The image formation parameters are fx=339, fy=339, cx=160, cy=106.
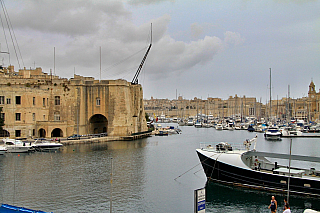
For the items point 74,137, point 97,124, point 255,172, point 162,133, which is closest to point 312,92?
point 162,133

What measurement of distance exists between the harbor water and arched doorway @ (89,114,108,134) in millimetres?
15748

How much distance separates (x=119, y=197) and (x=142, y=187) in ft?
6.97

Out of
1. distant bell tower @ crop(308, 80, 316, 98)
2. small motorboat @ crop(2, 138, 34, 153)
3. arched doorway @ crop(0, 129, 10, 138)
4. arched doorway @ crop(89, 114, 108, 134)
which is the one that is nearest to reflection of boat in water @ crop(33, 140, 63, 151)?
small motorboat @ crop(2, 138, 34, 153)

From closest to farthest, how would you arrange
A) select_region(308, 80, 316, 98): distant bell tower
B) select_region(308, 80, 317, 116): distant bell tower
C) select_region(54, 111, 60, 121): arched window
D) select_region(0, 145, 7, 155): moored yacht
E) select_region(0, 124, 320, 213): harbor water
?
select_region(0, 124, 320, 213): harbor water, select_region(0, 145, 7, 155): moored yacht, select_region(54, 111, 60, 121): arched window, select_region(308, 80, 317, 116): distant bell tower, select_region(308, 80, 316, 98): distant bell tower

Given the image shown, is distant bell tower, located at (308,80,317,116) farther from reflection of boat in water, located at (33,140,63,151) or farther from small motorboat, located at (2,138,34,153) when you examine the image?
small motorboat, located at (2,138,34,153)

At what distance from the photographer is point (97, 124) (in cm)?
4431

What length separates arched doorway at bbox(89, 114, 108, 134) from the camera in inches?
1684

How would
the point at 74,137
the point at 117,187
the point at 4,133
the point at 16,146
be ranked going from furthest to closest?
the point at 74,137 < the point at 4,133 < the point at 16,146 < the point at 117,187

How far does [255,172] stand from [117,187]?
7.10 metres

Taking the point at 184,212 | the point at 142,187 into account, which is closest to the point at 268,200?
the point at 184,212

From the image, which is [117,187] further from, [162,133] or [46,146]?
[162,133]

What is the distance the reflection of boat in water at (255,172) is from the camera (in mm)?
15602

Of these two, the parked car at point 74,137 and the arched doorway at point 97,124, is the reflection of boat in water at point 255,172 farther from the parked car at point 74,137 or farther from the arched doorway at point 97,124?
the arched doorway at point 97,124

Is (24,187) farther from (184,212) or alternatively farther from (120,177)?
(184,212)
